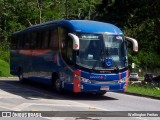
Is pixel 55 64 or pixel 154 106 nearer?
pixel 154 106

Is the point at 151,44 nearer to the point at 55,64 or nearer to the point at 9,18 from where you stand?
the point at 55,64

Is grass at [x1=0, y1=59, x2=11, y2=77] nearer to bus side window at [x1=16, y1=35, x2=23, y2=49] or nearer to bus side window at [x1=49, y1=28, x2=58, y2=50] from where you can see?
Result: bus side window at [x1=16, y1=35, x2=23, y2=49]

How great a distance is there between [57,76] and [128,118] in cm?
785

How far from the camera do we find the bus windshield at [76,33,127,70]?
1862cm

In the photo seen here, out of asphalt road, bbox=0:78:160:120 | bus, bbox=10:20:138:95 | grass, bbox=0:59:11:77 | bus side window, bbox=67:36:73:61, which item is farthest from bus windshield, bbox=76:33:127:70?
grass, bbox=0:59:11:77

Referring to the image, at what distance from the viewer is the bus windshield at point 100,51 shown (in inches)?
733

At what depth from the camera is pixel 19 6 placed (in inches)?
2502

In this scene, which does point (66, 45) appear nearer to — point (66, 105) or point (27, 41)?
point (66, 105)

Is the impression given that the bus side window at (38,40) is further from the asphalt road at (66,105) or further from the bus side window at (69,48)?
the bus side window at (69,48)

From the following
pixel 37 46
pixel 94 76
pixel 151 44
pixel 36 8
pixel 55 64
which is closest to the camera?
pixel 94 76

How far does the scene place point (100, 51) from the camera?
18828 mm

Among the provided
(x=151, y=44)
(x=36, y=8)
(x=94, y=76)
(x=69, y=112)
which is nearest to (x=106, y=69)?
(x=94, y=76)

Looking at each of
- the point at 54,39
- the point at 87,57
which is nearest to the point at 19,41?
the point at 54,39

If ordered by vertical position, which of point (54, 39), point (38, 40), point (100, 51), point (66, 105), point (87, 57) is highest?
point (54, 39)
